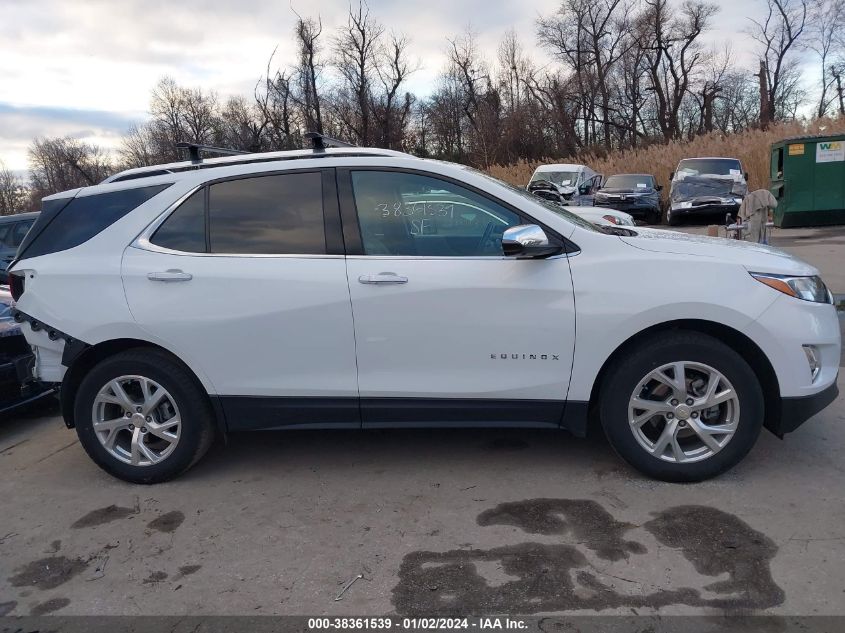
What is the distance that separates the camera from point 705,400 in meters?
3.42

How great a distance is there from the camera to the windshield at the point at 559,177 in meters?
19.3

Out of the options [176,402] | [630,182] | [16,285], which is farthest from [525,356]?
[630,182]

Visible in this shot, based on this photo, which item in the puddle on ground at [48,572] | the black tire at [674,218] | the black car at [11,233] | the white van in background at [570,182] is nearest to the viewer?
the puddle on ground at [48,572]

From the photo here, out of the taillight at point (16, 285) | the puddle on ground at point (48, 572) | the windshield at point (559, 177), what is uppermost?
the windshield at point (559, 177)

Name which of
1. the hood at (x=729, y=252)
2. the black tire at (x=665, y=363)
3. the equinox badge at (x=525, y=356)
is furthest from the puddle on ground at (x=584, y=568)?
the hood at (x=729, y=252)

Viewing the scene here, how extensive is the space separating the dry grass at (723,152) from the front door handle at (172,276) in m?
20.4

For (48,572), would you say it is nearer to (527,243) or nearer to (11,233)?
(527,243)

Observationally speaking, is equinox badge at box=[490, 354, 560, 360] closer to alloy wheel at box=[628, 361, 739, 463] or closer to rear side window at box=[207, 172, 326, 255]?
alloy wheel at box=[628, 361, 739, 463]

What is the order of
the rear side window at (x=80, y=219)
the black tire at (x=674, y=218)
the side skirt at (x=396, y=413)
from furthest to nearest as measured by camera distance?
the black tire at (x=674, y=218), the rear side window at (x=80, y=219), the side skirt at (x=396, y=413)

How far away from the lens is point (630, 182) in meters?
19.4

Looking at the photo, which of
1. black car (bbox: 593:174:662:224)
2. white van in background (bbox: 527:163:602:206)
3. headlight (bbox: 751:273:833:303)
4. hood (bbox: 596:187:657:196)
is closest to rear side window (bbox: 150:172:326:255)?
headlight (bbox: 751:273:833:303)

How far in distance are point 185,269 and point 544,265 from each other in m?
2.00

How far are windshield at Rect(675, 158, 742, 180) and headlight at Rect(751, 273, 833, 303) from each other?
16.3m

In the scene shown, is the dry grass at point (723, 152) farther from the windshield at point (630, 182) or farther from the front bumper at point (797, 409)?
the front bumper at point (797, 409)
